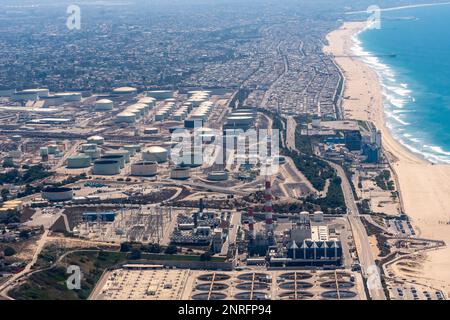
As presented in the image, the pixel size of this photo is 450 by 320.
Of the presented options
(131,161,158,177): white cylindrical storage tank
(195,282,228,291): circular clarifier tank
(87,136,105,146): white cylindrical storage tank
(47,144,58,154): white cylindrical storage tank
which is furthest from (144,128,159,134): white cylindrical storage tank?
(195,282,228,291): circular clarifier tank

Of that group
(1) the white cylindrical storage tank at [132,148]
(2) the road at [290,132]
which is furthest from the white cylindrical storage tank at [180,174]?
(2) the road at [290,132]

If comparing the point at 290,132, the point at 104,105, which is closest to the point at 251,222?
the point at 290,132

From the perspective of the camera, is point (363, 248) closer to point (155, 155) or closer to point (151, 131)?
point (155, 155)

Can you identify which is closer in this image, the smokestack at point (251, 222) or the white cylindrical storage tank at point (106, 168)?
the smokestack at point (251, 222)

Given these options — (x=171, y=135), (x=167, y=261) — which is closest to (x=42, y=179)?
(x=171, y=135)

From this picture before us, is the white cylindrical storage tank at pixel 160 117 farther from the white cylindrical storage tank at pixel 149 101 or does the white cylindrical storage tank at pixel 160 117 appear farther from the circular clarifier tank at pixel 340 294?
the circular clarifier tank at pixel 340 294
